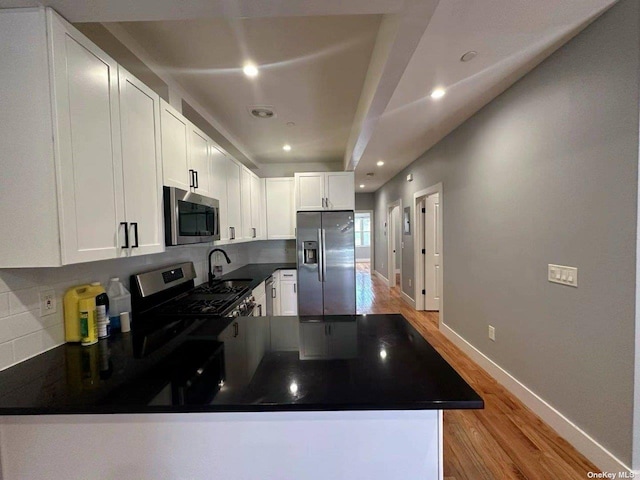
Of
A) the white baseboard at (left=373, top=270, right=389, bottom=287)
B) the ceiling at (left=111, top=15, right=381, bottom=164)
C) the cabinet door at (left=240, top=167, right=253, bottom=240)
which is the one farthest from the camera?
the white baseboard at (left=373, top=270, right=389, bottom=287)

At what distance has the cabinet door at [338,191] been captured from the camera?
4.14m

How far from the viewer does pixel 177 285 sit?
234 cm

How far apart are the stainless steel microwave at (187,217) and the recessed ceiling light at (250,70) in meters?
1.04

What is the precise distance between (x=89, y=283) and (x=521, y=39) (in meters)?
2.91

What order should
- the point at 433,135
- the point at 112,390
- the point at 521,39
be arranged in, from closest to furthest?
the point at 112,390, the point at 521,39, the point at 433,135

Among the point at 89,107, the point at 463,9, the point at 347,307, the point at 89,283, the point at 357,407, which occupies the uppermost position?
the point at 463,9

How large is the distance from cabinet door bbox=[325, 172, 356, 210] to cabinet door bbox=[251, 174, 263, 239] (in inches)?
41.8

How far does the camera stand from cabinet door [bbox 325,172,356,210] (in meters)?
4.14

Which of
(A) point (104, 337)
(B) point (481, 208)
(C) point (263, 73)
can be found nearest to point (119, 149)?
(A) point (104, 337)

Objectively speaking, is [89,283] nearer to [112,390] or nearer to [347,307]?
[112,390]

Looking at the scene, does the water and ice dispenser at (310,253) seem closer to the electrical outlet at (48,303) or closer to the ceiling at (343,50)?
the ceiling at (343,50)

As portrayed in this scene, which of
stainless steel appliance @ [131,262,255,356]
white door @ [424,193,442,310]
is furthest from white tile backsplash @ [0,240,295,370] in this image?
white door @ [424,193,442,310]

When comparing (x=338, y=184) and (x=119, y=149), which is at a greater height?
(x=338, y=184)

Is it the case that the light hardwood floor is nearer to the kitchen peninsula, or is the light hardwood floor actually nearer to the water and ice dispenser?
the kitchen peninsula
